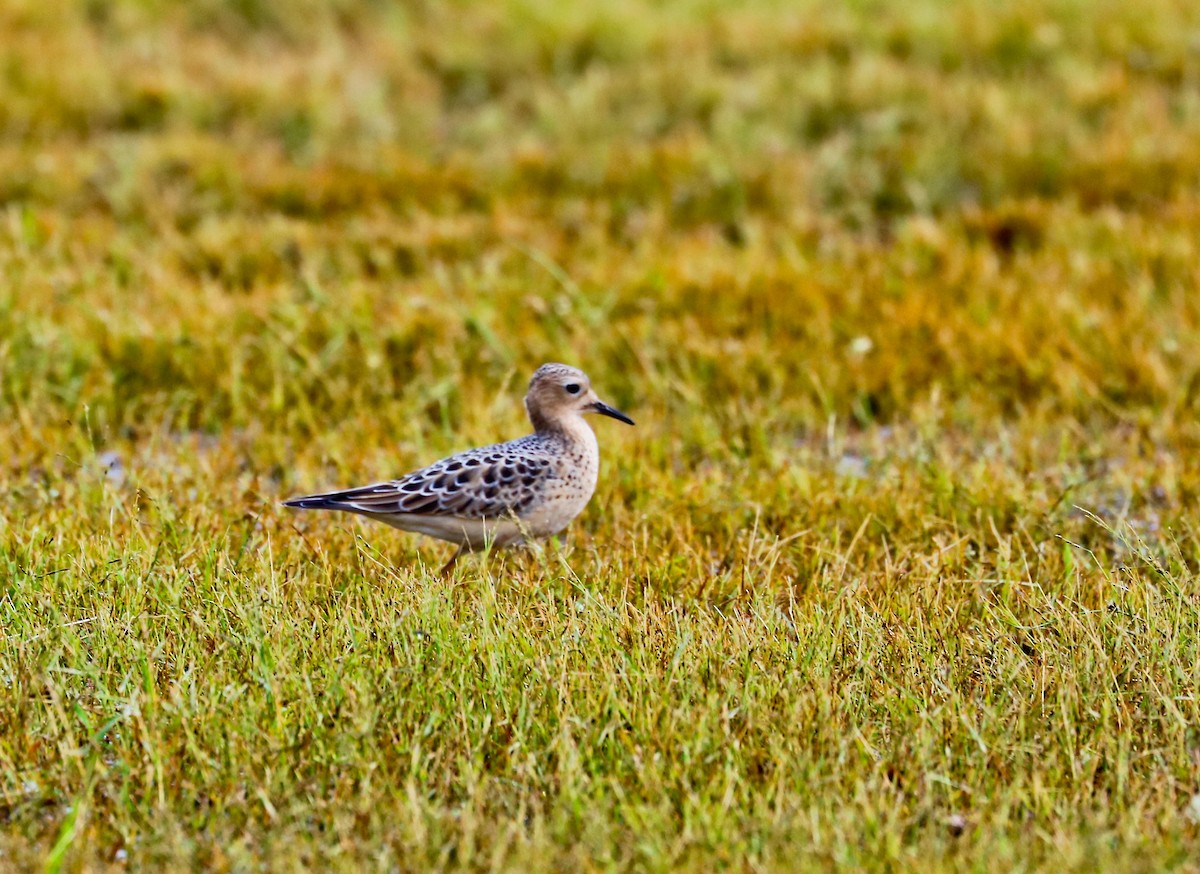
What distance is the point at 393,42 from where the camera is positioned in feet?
39.2

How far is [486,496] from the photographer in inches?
197

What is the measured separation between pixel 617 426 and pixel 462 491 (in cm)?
172

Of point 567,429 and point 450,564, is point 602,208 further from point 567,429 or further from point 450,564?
point 450,564

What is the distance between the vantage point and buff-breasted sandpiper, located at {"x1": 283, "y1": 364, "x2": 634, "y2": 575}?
16.4 ft

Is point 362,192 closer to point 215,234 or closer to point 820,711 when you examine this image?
point 215,234

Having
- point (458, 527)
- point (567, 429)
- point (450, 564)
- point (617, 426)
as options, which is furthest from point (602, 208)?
point (458, 527)

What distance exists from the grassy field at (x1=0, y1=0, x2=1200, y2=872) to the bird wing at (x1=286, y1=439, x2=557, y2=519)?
20cm

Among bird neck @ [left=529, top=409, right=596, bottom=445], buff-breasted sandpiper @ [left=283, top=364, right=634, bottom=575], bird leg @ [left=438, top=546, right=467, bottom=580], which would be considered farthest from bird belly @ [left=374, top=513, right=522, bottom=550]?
bird neck @ [left=529, top=409, right=596, bottom=445]

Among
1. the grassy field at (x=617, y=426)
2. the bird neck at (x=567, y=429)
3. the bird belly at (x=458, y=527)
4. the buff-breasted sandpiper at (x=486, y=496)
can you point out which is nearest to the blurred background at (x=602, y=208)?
the grassy field at (x=617, y=426)

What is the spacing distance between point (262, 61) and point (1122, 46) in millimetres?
6447

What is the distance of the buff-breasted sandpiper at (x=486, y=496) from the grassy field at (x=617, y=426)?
0.16 meters

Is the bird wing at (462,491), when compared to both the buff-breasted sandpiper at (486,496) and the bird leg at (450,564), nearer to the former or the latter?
the buff-breasted sandpiper at (486,496)

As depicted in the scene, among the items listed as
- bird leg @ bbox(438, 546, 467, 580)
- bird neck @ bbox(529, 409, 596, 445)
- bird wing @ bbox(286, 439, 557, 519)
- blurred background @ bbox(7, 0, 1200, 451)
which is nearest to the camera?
bird wing @ bbox(286, 439, 557, 519)

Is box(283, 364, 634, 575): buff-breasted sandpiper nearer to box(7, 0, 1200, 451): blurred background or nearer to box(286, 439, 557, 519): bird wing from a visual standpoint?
box(286, 439, 557, 519): bird wing
